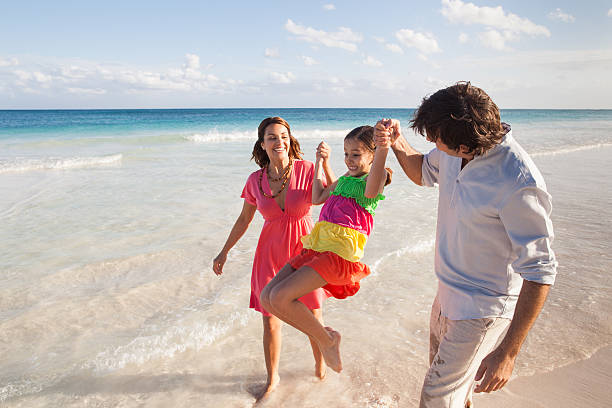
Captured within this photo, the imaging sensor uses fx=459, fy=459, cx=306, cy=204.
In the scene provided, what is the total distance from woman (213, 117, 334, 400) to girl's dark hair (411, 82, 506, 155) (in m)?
1.44

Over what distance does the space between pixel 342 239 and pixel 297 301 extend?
0.46m

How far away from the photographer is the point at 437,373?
215 cm

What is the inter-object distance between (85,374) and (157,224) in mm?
3872

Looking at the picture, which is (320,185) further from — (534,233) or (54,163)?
(54,163)

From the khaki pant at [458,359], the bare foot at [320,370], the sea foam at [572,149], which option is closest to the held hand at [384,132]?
the khaki pant at [458,359]

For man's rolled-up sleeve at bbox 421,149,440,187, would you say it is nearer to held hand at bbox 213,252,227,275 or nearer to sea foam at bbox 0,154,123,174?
held hand at bbox 213,252,227,275

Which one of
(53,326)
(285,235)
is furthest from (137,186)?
(285,235)

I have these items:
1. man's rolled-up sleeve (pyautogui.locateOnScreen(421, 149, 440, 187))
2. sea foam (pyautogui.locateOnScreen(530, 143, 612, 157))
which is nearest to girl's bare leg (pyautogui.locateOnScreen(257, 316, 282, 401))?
man's rolled-up sleeve (pyautogui.locateOnScreen(421, 149, 440, 187))

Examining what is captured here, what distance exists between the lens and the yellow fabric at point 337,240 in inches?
109

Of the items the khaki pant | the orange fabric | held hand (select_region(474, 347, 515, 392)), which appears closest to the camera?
held hand (select_region(474, 347, 515, 392))

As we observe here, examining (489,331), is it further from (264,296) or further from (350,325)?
(350,325)

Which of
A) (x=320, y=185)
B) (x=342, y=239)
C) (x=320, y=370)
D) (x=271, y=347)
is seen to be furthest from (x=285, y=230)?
(x=320, y=370)

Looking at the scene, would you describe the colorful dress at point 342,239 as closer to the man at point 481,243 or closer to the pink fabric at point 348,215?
the pink fabric at point 348,215

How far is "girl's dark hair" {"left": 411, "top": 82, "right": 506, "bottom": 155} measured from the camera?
1920 mm
